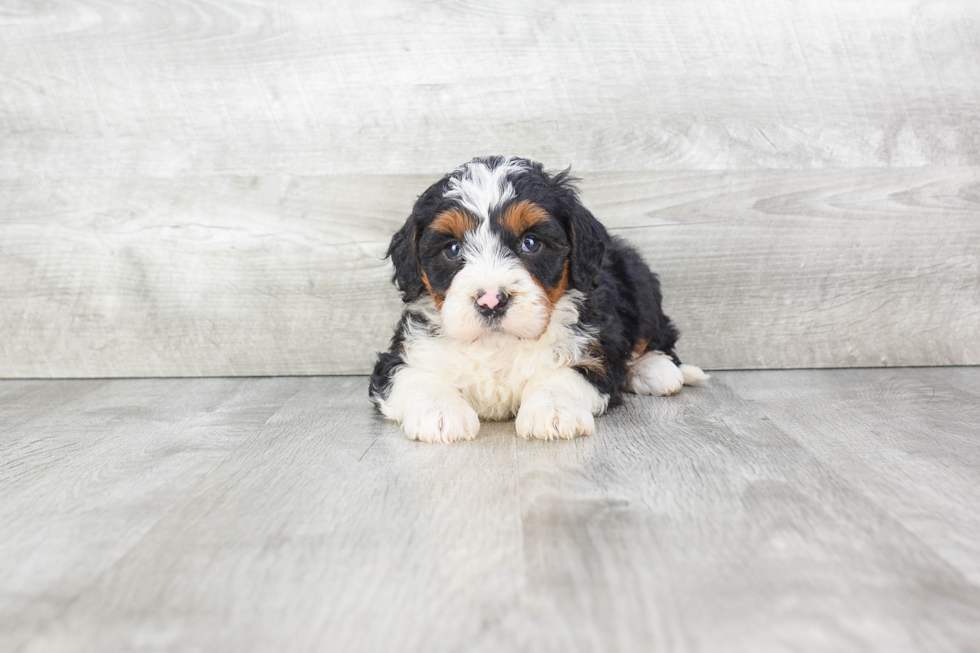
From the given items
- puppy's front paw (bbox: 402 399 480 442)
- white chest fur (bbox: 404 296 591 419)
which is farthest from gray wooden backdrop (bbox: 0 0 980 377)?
puppy's front paw (bbox: 402 399 480 442)

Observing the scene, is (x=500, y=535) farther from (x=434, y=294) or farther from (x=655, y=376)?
(x=655, y=376)

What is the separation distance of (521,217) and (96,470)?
1.35 meters

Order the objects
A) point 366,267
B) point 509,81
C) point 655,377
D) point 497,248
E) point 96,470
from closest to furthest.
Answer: point 96,470 < point 497,248 < point 655,377 < point 509,81 < point 366,267

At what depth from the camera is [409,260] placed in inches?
103

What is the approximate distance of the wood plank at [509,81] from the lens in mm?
3457

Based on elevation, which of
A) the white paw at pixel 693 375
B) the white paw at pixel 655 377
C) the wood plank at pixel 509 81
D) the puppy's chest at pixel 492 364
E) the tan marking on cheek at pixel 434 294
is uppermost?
the wood plank at pixel 509 81

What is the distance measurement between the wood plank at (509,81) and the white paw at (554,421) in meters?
1.42

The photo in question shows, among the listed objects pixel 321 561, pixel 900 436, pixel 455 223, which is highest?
pixel 455 223

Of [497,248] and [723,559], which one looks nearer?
[723,559]

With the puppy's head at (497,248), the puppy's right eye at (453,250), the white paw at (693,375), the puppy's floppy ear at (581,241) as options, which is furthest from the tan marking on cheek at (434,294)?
the white paw at (693,375)

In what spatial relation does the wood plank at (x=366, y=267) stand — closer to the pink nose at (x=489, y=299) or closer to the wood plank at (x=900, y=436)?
the wood plank at (x=900, y=436)

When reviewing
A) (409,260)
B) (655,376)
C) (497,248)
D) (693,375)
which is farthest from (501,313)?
(693,375)

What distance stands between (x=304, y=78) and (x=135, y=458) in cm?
189

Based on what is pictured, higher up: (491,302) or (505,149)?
(505,149)
